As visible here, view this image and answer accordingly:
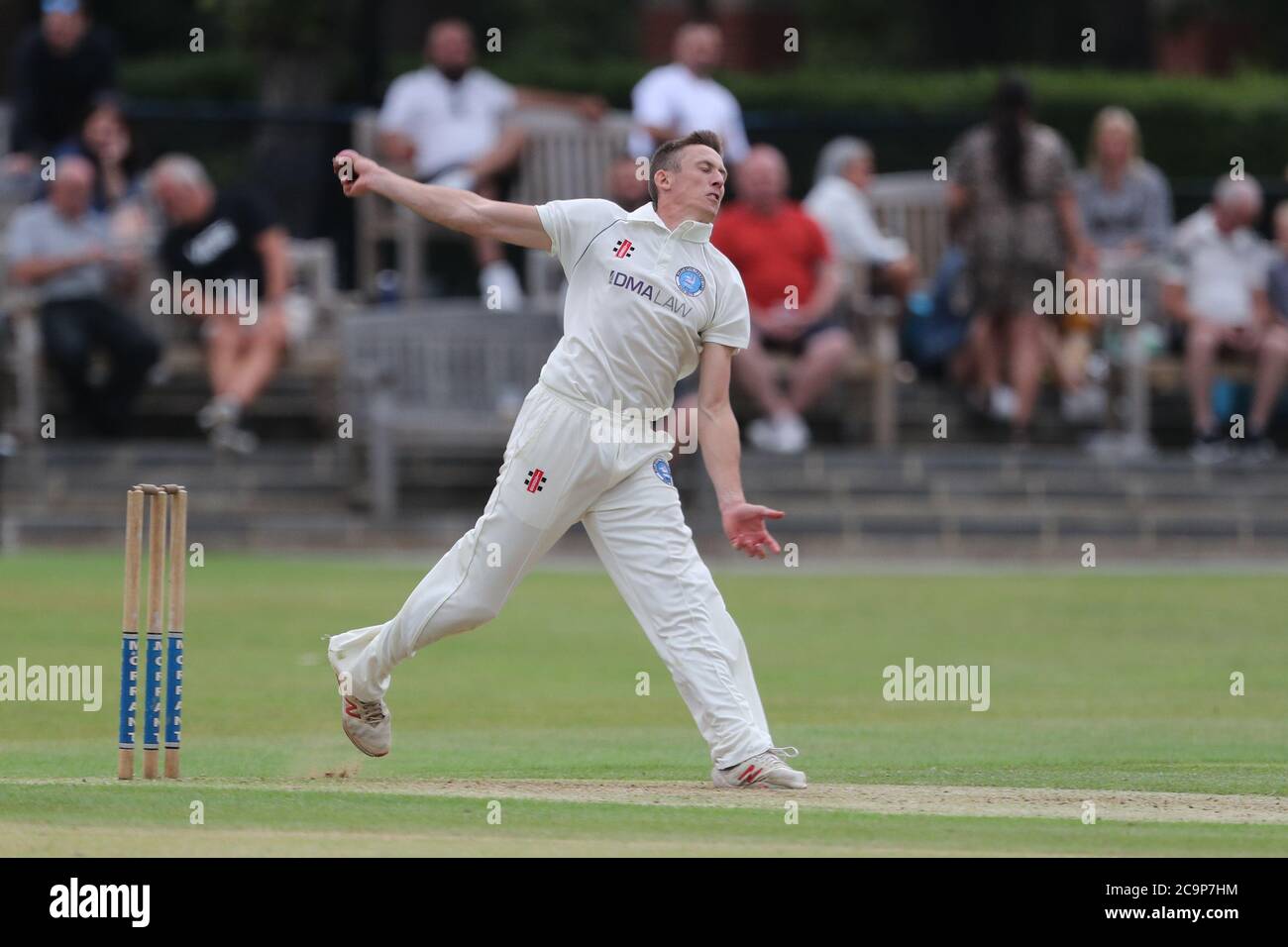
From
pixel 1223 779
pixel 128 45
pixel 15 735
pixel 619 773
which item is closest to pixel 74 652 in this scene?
pixel 15 735

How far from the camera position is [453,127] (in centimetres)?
2092

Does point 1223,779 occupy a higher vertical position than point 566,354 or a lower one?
lower

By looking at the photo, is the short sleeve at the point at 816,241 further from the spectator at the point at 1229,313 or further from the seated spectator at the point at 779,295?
the spectator at the point at 1229,313

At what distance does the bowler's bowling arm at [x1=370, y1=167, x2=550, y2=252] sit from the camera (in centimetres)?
904

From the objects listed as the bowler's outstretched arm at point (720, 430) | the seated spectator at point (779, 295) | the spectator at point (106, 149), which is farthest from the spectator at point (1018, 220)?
the bowler's outstretched arm at point (720, 430)

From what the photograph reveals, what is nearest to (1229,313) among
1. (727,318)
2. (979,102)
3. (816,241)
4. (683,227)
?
(816,241)

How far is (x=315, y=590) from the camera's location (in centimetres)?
1675

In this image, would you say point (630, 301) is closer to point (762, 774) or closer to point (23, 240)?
point (762, 774)

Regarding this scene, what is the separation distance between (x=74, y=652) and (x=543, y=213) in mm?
5654

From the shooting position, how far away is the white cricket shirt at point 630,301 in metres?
9.22

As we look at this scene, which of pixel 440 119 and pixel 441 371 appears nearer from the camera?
pixel 441 371

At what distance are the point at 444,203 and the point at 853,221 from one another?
514 inches
